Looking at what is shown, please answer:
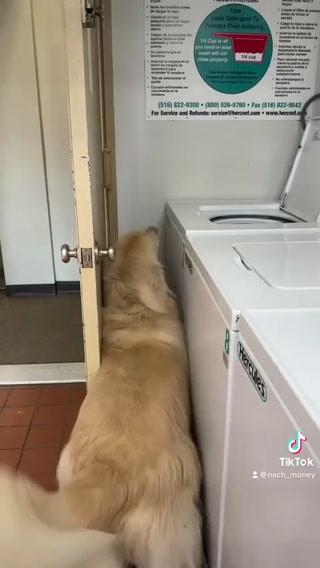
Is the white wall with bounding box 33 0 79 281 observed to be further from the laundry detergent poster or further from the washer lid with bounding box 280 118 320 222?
the washer lid with bounding box 280 118 320 222

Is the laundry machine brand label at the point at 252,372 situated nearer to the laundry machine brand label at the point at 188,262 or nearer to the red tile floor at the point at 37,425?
A: the laundry machine brand label at the point at 188,262

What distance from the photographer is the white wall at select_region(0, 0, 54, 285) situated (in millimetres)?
2305

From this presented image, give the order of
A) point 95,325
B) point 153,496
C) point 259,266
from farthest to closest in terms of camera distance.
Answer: point 95,325, point 259,266, point 153,496

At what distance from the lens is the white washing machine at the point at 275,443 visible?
50 cm

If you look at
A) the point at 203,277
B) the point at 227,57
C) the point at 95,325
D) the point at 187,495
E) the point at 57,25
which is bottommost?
the point at 187,495

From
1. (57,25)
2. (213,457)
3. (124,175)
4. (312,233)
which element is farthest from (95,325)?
(57,25)

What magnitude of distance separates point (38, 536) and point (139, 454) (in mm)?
319

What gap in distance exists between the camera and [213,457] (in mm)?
949

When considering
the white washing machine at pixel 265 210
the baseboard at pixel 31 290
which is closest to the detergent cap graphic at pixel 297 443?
the white washing machine at pixel 265 210

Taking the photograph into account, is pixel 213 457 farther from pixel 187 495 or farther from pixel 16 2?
pixel 16 2

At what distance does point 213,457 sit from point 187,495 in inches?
3.7

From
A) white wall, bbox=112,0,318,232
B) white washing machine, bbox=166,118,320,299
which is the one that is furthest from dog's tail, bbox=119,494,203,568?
white wall, bbox=112,0,318,232

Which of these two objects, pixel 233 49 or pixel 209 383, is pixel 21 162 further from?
pixel 209 383

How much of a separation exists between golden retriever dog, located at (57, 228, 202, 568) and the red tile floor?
1.52 ft
